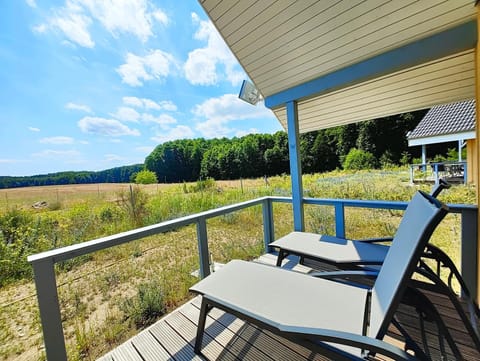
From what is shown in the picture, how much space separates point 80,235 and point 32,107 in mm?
5896

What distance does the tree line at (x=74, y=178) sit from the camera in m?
5.02

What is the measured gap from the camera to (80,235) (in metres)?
3.80

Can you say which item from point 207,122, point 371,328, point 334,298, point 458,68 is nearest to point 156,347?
Result: point 334,298

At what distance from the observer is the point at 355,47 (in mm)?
2207

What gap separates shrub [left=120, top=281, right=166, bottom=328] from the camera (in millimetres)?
2158

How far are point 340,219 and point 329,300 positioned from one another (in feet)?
5.16

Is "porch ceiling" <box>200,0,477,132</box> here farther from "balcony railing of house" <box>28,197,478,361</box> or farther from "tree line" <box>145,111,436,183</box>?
"tree line" <box>145,111,436,183</box>

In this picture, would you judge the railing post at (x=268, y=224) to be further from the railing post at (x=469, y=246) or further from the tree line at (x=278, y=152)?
the tree line at (x=278, y=152)

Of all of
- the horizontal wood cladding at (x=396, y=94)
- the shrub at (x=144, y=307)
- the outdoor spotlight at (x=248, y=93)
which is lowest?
the shrub at (x=144, y=307)

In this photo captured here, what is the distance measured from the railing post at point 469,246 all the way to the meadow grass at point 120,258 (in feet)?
0.88

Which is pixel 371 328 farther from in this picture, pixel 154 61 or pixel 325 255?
pixel 154 61

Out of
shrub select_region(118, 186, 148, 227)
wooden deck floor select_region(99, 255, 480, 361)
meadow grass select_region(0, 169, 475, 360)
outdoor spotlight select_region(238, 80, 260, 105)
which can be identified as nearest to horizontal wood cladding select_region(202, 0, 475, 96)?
outdoor spotlight select_region(238, 80, 260, 105)

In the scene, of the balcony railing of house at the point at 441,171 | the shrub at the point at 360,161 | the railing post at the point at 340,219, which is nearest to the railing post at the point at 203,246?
the railing post at the point at 340,219

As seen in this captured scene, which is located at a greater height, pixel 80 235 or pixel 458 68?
pixel 458 68
